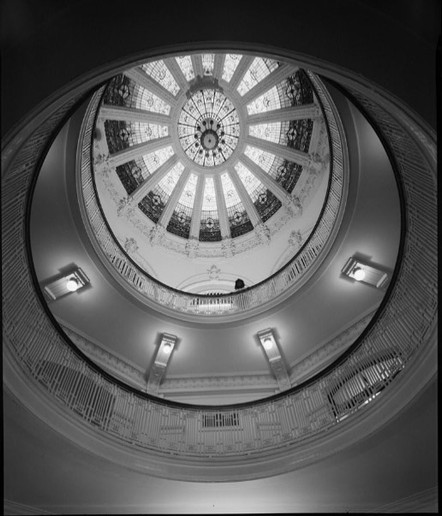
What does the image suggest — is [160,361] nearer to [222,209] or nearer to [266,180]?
[222,209]

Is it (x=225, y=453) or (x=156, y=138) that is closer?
(x=225, y=453)

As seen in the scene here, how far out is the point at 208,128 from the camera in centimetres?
1772

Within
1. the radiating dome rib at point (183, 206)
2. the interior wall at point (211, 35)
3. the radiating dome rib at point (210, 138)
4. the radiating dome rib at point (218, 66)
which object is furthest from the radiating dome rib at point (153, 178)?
the interior wall at point (211, 35)

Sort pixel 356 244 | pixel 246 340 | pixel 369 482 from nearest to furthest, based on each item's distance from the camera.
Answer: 1. pixel 369 482
2. pixel 356 244
3. pixel 246 340

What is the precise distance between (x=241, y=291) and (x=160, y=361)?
3.23m

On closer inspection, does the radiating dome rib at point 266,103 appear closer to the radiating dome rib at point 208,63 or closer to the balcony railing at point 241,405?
the radiating dome rib at point 208,63

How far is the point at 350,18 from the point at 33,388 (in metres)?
6.70

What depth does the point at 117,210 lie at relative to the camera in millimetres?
15266

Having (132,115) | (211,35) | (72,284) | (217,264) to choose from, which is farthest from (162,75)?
(211,35)

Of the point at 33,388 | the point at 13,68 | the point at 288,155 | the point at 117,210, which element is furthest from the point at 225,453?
the point at 288,155

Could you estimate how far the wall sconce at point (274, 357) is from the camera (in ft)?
41.3

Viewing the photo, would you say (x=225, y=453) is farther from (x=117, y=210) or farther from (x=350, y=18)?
(x=117, y=210)

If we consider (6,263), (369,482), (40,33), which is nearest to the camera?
(40,33)

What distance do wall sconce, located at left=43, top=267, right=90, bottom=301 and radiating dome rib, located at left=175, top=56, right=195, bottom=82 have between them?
942 centimetres
